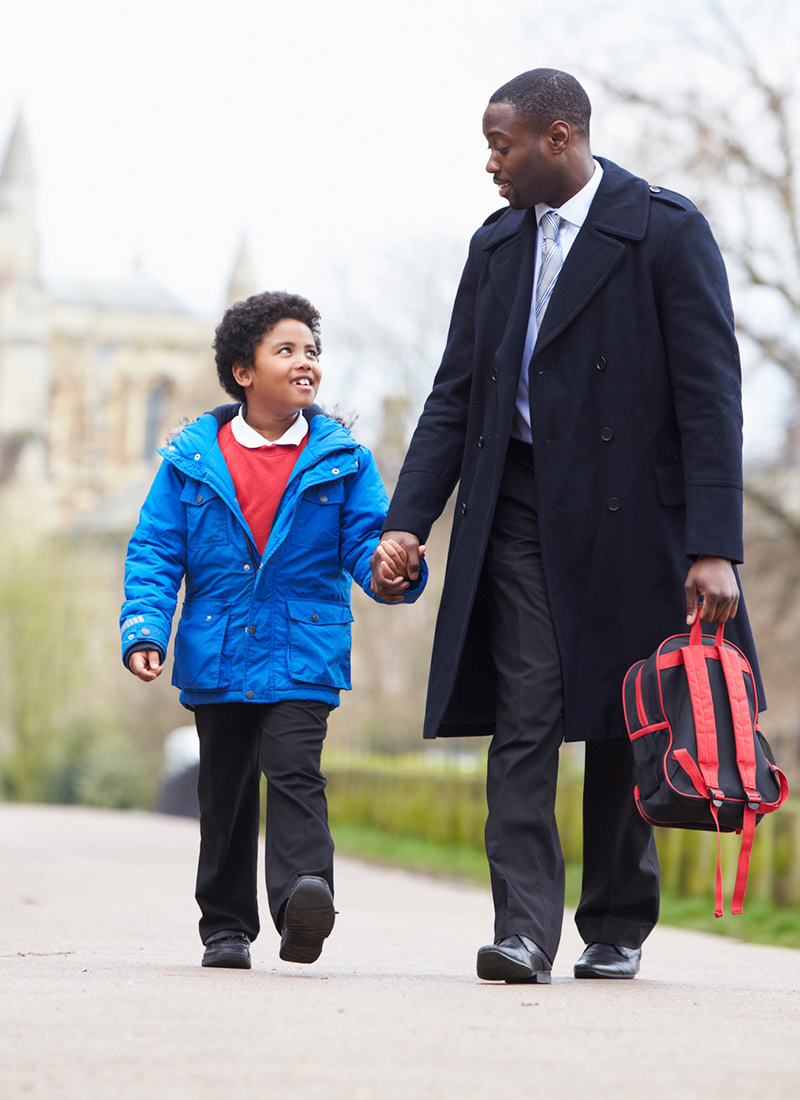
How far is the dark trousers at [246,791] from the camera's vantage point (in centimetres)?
427

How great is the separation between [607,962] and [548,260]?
1.73 meters

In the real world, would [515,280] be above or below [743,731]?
above

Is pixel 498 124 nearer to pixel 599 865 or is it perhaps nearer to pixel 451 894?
pixel 599 865

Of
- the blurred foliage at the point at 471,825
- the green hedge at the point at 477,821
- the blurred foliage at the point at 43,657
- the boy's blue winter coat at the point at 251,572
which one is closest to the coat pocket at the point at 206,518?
the boy's blue winter coat at the point at 251,572

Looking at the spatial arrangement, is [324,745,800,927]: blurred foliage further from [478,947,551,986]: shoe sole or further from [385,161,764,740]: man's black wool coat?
[478,947,551,986]: shoe sole

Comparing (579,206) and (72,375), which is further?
(72,375)

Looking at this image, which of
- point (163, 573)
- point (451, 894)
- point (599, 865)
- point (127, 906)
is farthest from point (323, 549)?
point (451, 894)

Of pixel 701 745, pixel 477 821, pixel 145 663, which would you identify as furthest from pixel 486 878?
pixel 701 745

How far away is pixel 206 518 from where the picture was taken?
448 centimetres

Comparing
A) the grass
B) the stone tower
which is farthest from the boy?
the stone tower

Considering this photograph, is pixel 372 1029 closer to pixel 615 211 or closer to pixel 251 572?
pixel 251 572

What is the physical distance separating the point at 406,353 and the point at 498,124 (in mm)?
22614

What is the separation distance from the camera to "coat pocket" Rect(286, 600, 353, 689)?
4.34 metres

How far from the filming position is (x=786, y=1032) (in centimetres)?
332
